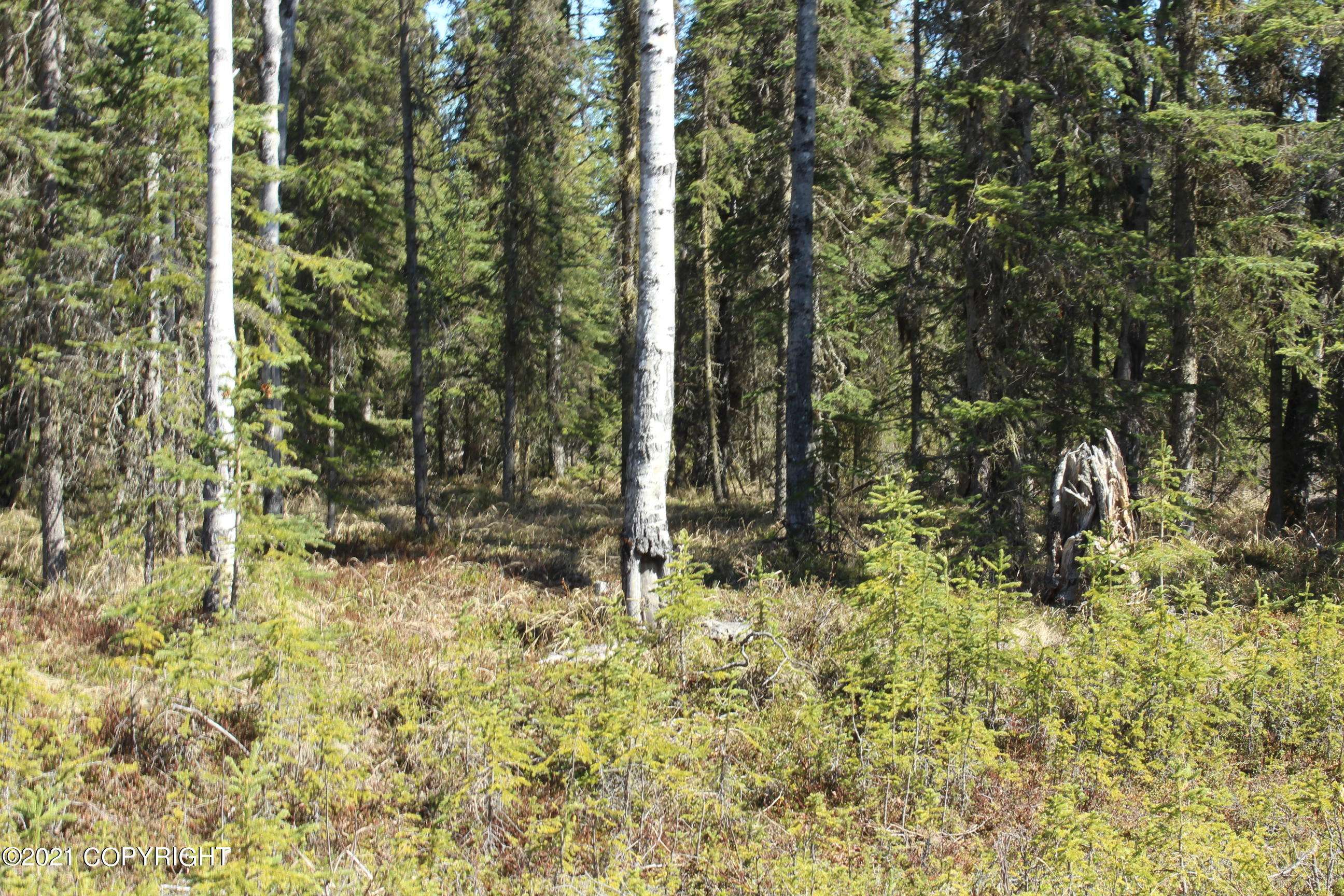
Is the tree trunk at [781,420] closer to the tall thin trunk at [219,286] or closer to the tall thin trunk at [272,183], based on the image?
the tall thin trunk at [272,183]

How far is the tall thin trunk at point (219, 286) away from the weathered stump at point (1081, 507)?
8306 millimetres

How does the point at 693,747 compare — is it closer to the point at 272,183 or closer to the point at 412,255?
the point at 272,183

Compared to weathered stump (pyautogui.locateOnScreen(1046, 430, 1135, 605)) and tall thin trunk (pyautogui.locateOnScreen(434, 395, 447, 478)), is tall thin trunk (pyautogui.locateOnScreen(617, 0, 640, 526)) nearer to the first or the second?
weathered stump (pyautogui.locateOnScreen(1046, 430, 1135, 605))

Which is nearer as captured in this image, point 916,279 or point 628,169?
point 916,279

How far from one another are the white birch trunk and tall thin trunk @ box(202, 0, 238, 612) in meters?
3.50

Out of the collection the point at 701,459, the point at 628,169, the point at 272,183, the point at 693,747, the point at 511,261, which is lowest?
the point at 693,747

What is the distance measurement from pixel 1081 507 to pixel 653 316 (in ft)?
16.8

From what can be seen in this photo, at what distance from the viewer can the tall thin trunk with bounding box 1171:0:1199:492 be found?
13.9 m

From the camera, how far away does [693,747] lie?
5855mm

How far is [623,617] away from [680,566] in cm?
59

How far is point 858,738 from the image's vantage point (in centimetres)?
636

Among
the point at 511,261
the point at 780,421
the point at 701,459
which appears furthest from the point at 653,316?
the point at 701,459

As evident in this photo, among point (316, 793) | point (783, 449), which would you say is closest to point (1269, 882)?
point (316, 793)

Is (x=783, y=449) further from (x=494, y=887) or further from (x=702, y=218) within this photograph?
(x=494, y=887)
